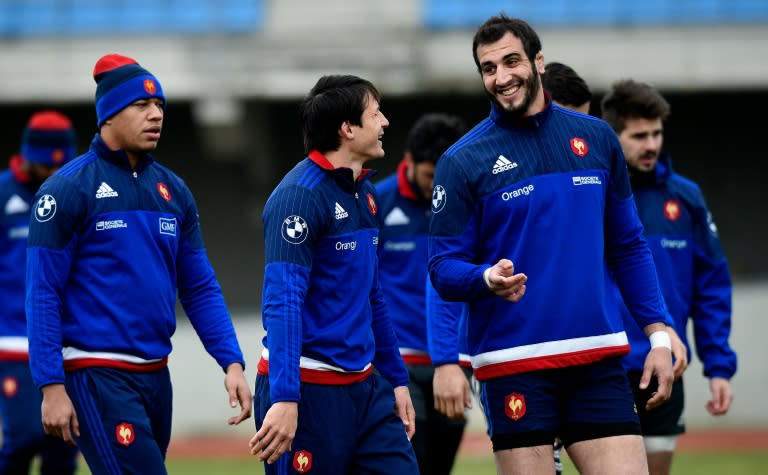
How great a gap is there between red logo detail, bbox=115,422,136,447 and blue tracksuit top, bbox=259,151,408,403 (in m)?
0.68

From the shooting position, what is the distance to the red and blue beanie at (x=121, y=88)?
517 cm

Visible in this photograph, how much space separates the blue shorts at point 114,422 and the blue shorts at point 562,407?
1.37 meters

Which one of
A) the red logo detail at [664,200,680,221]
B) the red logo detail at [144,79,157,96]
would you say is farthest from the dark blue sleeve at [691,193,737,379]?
the red logo detail at [144,79,157,96]

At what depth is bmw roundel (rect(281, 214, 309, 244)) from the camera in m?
4.56

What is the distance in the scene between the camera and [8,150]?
64.1ft

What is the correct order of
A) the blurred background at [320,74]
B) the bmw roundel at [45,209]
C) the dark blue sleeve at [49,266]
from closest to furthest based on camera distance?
the dark blue sleeve at [49,266] → the bmw roundel at [45,209] → the blurred background at [320,74]

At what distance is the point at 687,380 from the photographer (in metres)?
15.5

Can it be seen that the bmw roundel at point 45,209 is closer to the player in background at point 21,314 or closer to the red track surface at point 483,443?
the player in background at point 21,314

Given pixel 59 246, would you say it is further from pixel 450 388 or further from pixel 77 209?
pixel 450 388

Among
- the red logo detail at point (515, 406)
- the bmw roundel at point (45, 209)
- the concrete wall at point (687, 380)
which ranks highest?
the bmw roundel at point (45, 209)

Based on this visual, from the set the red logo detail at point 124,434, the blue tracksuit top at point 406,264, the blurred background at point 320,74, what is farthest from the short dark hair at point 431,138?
the blurred background at point 320,74

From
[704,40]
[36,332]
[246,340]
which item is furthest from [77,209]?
[704,40]

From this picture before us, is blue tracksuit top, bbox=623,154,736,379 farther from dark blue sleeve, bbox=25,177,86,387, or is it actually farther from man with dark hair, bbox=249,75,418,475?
dark blue sleeve, bbox=25,177,86,387

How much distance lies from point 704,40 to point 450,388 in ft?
45.1
